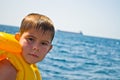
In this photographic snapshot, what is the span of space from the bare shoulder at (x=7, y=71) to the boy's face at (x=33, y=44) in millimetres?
179

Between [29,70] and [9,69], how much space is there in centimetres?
25

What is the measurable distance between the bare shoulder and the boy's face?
179mm

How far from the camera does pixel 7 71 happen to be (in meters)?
2.30

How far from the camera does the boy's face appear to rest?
97.5 inches

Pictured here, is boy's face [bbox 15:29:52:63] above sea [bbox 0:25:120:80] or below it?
above

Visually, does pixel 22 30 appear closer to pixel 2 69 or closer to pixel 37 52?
pixel 37 52

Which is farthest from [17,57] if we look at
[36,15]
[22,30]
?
[36,15]

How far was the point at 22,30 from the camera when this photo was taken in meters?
2.57

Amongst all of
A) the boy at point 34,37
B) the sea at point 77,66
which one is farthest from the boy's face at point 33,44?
the sea at point 77,66

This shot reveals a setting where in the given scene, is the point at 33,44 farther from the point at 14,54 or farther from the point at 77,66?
the point at 77,66

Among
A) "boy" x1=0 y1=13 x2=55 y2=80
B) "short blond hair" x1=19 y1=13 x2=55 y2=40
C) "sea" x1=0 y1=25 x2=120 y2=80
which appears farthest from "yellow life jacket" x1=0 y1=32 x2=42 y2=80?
"sea" x1=0 y1=25 x2=120 y2=80

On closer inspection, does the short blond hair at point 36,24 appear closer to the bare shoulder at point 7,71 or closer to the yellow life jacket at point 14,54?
the yellow life jacket at point 14,54

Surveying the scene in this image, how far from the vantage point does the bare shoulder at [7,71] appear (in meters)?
2.29

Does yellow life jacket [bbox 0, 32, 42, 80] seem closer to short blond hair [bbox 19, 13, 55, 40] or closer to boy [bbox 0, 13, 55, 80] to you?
boy [bbox 0, 13, 55, 80]
